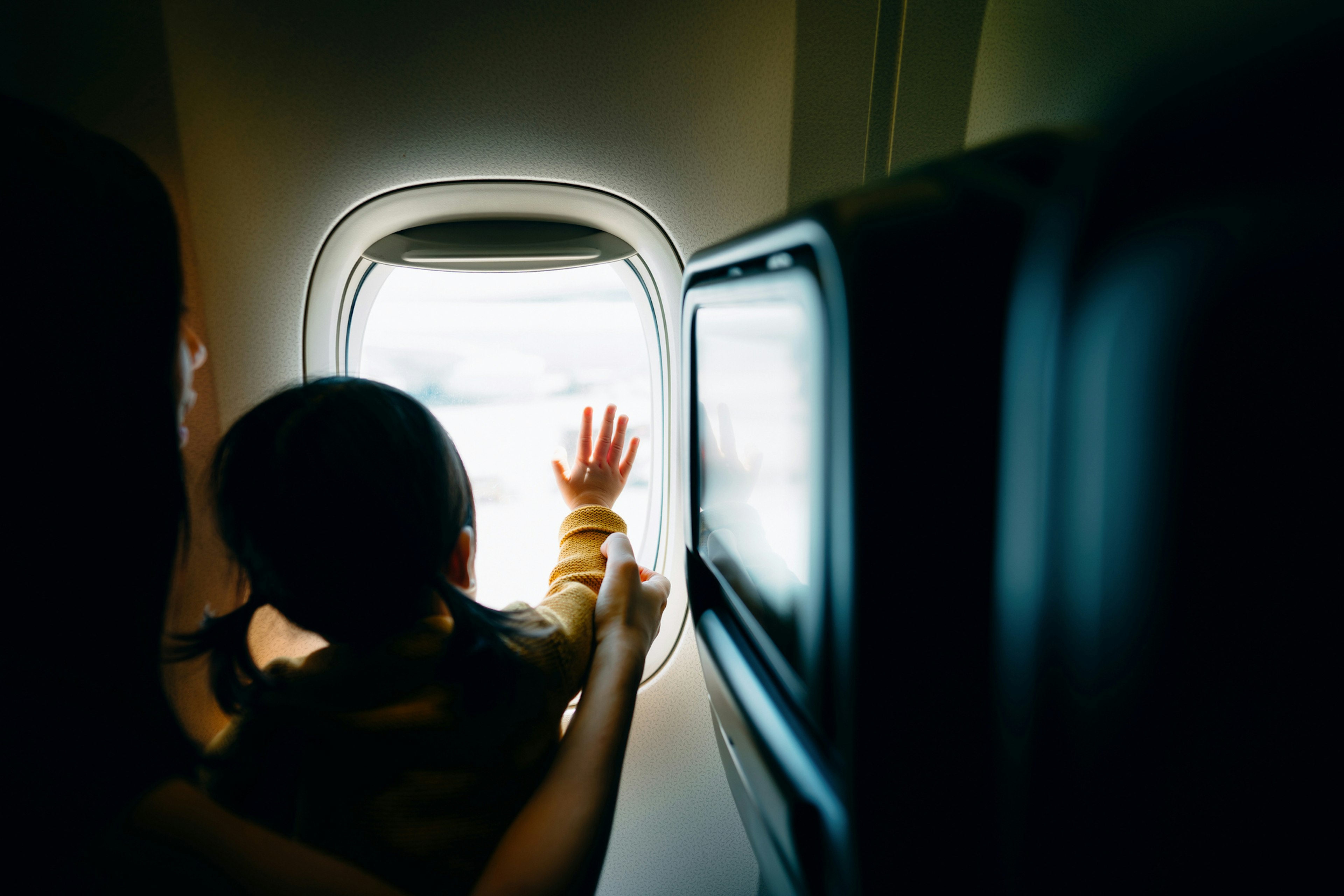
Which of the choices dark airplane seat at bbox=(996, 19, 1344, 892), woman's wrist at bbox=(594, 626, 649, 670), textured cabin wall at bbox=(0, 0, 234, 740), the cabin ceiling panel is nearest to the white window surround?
the cabin ceiling panel

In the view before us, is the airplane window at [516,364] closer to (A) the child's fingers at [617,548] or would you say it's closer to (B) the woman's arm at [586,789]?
(A) the child's fingers at [617,548]

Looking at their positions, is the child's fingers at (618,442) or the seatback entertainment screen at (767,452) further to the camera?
the child's fingers at (618,442)

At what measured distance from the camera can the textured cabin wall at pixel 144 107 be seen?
892 mm

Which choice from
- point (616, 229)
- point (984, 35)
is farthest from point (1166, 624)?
point (616, 229)

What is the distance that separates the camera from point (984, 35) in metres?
0.99

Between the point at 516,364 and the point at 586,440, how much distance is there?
287 mm

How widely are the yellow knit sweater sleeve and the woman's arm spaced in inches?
1.1

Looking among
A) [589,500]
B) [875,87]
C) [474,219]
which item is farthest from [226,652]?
[875,87]

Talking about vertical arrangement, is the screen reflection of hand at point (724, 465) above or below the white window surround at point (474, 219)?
below

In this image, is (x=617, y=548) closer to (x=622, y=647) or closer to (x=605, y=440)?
(x=622, y=647)

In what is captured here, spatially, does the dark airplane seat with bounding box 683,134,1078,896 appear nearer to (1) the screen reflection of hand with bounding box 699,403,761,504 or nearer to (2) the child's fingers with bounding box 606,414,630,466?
(1) the screen reflection of hand with bounding box 699,403,761,504

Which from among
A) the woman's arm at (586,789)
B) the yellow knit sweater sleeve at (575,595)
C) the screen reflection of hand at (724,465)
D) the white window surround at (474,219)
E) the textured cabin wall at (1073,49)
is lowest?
the woman's arm at (586,789)

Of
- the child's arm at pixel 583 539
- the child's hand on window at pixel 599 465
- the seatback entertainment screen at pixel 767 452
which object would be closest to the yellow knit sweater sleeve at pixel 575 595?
the child's arm at pixel 583 539

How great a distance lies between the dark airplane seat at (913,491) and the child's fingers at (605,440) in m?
1.02
